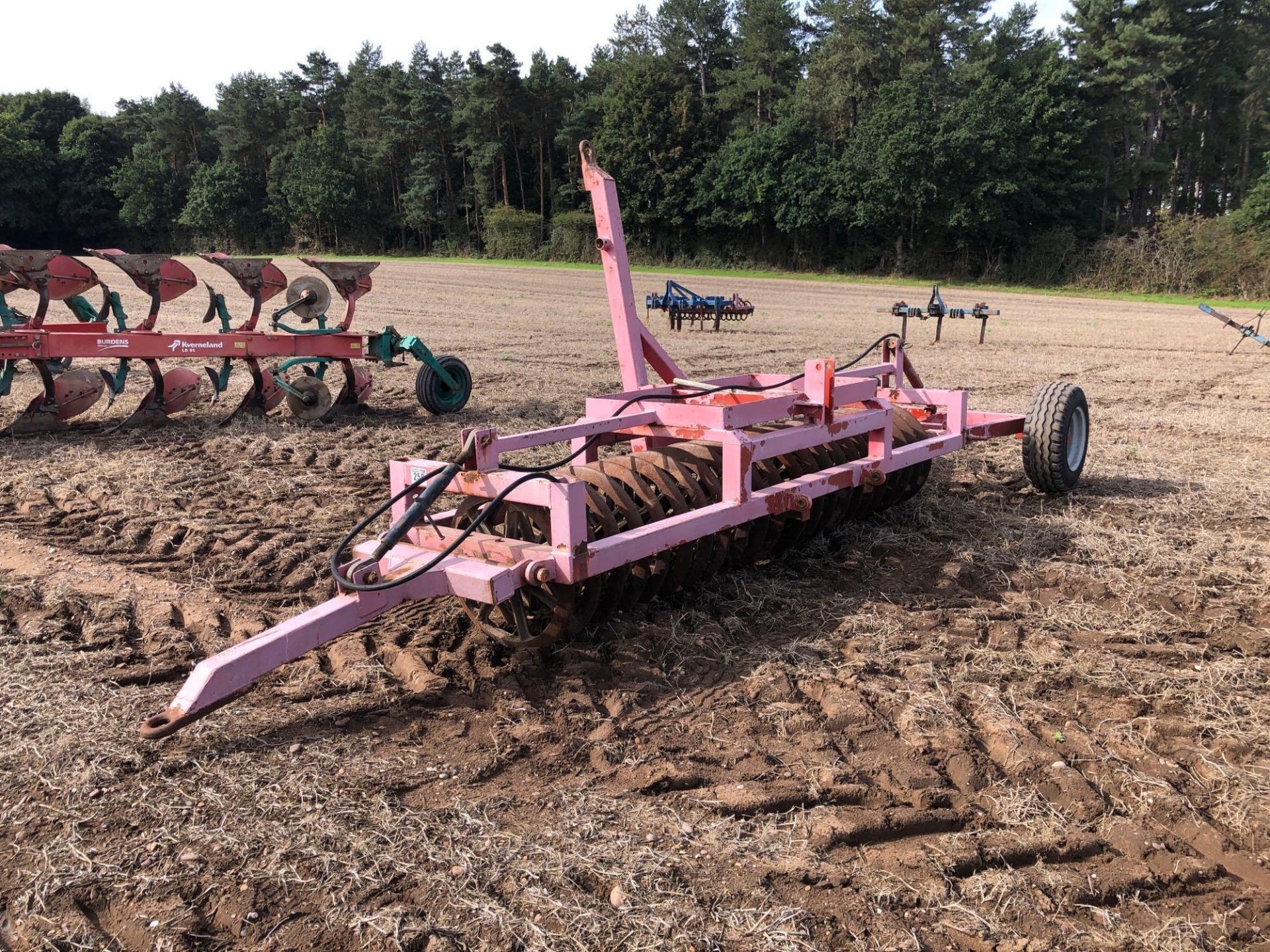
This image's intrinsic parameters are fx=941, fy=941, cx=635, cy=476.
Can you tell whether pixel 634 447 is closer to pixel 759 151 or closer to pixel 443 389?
pixel 443 389

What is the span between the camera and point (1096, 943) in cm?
232

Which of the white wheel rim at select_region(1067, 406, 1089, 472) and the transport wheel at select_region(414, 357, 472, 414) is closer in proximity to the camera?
the white wheel rim at select_region(1067, 406, 1089, 472)

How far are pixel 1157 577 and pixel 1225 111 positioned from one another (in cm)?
4848

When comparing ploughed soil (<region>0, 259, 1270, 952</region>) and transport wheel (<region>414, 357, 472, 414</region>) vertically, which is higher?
transport wheel (<region>414, 357, 472, 414</region>)

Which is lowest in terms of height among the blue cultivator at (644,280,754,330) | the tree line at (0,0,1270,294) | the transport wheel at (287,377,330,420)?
the transport wheel at (287,377,330,420)

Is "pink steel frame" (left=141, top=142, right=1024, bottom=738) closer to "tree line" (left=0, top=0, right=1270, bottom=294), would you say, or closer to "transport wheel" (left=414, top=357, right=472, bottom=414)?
"transport wheel" (left=414, top=357, right=472, bottom=414)

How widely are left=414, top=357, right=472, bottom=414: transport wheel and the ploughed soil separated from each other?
286 centimetres

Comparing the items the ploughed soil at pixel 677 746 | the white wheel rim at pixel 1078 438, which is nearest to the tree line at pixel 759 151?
the white wheel rim at pixel 1078 438

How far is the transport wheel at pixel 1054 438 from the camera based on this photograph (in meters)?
6.16

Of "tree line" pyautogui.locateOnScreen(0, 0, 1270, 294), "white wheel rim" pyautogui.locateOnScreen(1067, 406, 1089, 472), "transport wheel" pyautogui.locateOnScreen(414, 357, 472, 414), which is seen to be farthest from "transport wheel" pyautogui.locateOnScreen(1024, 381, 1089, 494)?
"tree line" pyautogui.locateOnScreen(0, 0, 1270, 294)

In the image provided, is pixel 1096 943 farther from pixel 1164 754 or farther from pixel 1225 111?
pixel 1225 111

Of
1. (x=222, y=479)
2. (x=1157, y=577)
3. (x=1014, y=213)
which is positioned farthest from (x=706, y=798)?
(x=1014, y=213)

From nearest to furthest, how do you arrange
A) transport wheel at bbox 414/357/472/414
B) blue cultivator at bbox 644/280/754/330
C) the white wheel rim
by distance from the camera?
the white wheel rim → transport wheel at bbox 414/357/472/414 → blue cultivator at bbox 644/280/754/330

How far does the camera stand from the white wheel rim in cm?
641
